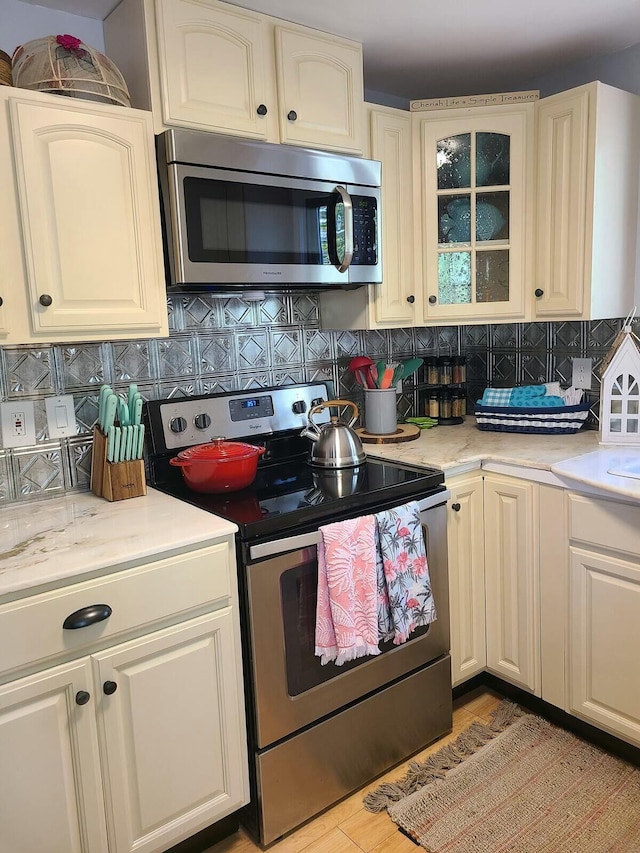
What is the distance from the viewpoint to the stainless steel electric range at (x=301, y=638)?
5.49ft

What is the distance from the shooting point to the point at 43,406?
191cm

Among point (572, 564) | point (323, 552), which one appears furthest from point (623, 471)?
point (323, 552)

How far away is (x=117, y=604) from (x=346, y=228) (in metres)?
1.30

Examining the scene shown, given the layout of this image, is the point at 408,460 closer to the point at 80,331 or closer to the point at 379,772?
the point at 379,772

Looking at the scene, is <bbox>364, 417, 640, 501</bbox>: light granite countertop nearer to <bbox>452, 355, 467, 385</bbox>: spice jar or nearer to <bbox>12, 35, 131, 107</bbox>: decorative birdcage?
<bbox>452, 355, 467, 385</bbox>: spice jar

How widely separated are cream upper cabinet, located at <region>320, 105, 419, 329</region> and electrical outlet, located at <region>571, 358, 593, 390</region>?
71 centimetres

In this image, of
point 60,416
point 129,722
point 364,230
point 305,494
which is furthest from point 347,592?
point 364,230

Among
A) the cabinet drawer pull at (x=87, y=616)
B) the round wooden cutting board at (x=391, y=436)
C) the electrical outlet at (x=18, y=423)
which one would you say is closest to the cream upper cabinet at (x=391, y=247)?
the round wooden cutting board at (x=391, y=436)

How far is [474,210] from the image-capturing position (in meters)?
2.44

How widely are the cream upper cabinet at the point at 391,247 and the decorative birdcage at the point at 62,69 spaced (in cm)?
96

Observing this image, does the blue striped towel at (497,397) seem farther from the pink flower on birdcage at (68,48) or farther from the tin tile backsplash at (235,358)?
the pink flower on birdcage at (68,48)

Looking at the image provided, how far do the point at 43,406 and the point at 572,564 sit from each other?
166 centimetres

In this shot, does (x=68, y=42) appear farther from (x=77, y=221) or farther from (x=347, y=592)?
(x=347, y=592)

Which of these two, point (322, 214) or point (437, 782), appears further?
point (322, 214)
